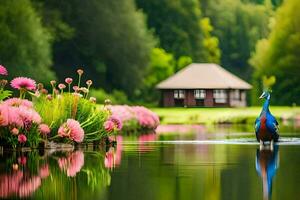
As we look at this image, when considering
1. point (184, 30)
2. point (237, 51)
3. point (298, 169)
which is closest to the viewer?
point (298, 169)

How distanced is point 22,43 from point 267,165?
44.9 meters

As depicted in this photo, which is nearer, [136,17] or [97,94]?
[97,94]

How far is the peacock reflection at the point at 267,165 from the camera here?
13883 millimetres

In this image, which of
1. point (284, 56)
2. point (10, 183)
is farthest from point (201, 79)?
point (10, 183)

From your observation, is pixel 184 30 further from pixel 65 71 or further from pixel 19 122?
pixel 19 122

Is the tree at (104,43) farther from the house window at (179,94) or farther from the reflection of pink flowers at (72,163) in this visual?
the reflection of pink flowers at (72,163)

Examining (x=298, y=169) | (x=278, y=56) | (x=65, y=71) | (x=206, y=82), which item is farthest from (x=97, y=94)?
(x=298, y=169)

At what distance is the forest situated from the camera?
63.2 m

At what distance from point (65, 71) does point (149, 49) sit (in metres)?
6.58

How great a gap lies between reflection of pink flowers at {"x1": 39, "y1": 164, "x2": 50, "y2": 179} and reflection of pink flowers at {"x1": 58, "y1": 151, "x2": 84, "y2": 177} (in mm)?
236

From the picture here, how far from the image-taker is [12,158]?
20.3m

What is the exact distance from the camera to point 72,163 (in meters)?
18.9

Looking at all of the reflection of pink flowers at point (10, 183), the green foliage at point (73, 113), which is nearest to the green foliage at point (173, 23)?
the green foliage at point (73, 113)

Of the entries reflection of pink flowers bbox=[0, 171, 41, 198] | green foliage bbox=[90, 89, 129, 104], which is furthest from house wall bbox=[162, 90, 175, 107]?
reflection of pink flowers bbox=[0, 171, 41, 198]
